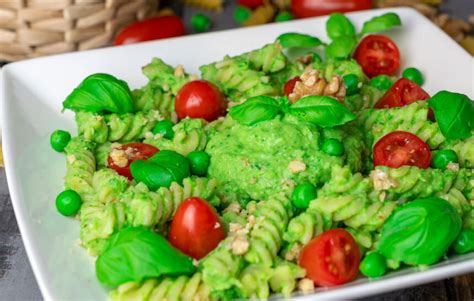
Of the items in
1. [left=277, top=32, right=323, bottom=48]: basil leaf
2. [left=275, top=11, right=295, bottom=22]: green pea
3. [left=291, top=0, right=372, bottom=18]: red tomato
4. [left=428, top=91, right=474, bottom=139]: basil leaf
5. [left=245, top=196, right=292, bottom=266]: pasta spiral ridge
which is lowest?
[left=275, top=11, right=295, bottom=22]: green pea

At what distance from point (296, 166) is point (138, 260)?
827 millimetres

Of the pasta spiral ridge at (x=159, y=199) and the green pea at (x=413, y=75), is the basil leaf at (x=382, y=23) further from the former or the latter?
the pasta spiral ridge at (x=159, y=199)

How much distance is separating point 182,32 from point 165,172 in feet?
7.47

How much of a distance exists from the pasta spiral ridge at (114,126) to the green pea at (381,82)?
1190 millimetres

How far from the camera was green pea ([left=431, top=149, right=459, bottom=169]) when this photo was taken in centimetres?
349

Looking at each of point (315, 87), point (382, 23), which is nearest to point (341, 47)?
point (382, 23)

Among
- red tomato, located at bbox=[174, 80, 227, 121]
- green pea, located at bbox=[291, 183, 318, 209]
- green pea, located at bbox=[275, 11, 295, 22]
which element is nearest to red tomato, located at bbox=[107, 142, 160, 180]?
red tomato, located at bbox=[174, 80, 227, 121]

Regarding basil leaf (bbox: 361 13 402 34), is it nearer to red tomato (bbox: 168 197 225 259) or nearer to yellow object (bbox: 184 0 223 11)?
yellow object (bbox: 184 0 223 11)

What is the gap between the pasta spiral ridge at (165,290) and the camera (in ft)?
9.31

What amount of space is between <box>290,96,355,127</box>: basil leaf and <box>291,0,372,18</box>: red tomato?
2193 mm

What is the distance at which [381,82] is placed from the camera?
4250mm

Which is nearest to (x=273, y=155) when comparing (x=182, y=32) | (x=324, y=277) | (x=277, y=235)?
(x=277, y=235)

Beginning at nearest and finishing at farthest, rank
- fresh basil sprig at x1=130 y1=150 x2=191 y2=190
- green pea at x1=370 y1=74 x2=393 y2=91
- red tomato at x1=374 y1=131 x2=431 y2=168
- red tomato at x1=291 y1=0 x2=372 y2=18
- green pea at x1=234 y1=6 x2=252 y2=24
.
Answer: fresh basil sprig at x1=130 y1=150 x2=191 y2=190 < red tomato at x1=374 y1=131 x2=431 y2=168 < green pea at x1=370 y1=74 x2=393 y2=91 < red tomato at x1=291 y1=0 x2=372 y2=18 < green pea at x1=234 y1=6 x2=252 y2=24

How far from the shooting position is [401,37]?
468 cm
